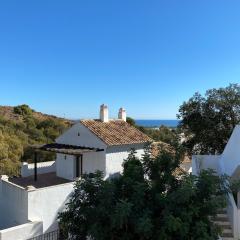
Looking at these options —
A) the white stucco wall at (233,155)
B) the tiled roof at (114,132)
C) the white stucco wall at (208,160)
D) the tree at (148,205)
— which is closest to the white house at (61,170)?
the tiled roof at (114,132)

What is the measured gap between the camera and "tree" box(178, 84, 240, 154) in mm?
22984

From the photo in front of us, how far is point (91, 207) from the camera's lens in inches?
321

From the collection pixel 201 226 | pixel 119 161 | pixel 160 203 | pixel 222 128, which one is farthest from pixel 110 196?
pixel 222 128

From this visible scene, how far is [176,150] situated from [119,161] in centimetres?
1300

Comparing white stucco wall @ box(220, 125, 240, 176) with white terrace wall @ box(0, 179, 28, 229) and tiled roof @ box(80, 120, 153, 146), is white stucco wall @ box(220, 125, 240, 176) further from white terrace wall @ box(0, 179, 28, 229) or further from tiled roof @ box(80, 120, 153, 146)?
white terrace wall @ box(0, 179, 28, 229)

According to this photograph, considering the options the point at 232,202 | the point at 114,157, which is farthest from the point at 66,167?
the point at 232,202

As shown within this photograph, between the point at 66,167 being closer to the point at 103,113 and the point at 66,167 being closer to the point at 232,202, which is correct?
the point at 103,113

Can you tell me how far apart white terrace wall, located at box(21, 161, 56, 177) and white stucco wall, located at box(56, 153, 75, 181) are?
165 cm

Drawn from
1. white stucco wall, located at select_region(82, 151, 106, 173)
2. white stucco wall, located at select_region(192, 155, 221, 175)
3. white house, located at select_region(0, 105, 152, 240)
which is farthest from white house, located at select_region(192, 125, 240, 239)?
white stucco wall, located at select_region(82, 151, 106, 173)

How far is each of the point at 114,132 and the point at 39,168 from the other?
6.12 meters

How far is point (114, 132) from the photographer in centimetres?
2342

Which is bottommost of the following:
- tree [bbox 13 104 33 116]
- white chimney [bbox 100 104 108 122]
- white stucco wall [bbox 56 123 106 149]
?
white stucco wall [bbox 56 123 106 149]

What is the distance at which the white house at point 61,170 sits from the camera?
15719 millimetres

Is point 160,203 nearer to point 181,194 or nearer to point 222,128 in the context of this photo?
point 181,194
